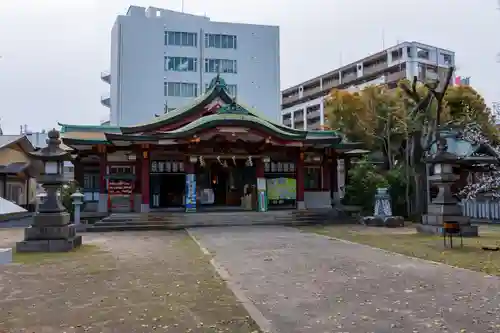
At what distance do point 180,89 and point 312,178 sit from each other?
90.8ft

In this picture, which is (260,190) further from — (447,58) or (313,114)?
(447,58)

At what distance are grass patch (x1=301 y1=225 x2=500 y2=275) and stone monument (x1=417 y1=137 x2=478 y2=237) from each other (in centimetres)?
48

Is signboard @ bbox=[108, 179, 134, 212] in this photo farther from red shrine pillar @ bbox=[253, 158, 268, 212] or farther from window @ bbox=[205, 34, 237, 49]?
window @ bbox=[205, 34, 237, 49]

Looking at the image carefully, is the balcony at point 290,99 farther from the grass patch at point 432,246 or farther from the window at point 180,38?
the grass patch at point 432,246

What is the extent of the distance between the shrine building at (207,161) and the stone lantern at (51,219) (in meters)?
6.92

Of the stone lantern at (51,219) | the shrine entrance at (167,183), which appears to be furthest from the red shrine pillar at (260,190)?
the stone lantern at (51,219)

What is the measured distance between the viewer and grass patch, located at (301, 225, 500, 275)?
970 centimetres

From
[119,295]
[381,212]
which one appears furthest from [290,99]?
[119,295]

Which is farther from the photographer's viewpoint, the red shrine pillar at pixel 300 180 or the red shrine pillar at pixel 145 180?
the red shrine pillar at pixel 300 180

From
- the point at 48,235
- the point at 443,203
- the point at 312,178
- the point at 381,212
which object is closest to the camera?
the point at 48,235

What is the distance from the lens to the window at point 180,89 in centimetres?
4872

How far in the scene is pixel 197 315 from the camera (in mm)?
5887

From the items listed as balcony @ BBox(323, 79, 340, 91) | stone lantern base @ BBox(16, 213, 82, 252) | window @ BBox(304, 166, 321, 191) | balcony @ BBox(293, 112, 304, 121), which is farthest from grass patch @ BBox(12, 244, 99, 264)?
balcony @ BBox(293, 112, 304, 121)

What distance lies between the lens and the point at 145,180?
21484 millimetres
